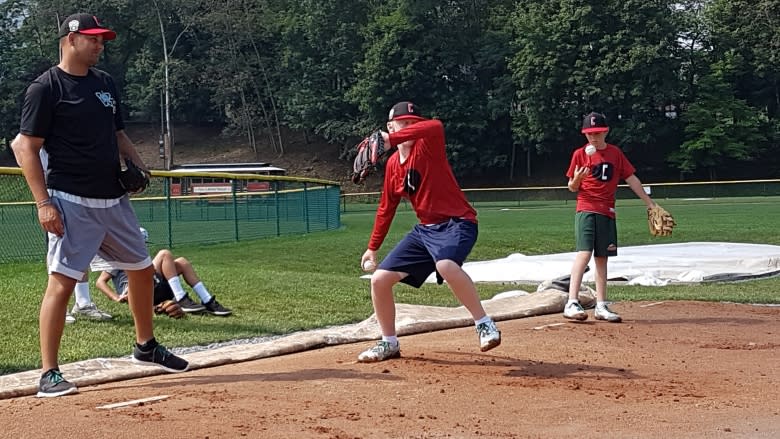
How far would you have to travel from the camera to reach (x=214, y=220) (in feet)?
71.1

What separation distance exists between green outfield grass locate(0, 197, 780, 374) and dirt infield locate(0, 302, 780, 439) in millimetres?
1645

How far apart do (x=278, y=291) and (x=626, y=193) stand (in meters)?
37.4

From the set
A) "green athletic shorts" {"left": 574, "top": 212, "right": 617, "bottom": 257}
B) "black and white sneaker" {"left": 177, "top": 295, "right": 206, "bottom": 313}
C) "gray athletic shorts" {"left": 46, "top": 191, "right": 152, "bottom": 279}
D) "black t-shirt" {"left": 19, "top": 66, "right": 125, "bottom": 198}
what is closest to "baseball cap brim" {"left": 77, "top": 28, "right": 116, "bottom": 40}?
"black t-shirt" {"left": 19, "top": 66, "right": 125, "bottom": 198}

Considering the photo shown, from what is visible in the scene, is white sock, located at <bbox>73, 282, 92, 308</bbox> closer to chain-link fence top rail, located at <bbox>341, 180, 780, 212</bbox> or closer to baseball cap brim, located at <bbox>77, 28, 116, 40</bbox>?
baseball cap brim, located at <bbox>77, 28, 116, 40</bbox>

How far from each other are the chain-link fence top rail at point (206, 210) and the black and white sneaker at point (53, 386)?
981 cm

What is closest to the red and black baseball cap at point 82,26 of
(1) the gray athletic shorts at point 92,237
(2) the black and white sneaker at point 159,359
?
Result: (1) the gray athletic shorts at point 92,237

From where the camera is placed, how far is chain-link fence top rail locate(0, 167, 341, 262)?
16.0 m

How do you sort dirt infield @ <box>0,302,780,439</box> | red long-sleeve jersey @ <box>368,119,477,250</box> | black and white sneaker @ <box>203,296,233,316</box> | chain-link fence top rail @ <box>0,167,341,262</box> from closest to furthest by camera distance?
1. dirt infield @ <box>0,302,780,439</box>
2. red long-sleeve jersey @ <box>368,119,477,250</box>
3. black and white sneaker @ <box>203,296,233,316</box>
4. chain-link fence top rail @ <box>0,167,341,262</box>

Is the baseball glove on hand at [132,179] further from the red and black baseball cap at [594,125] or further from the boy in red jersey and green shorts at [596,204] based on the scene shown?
the red and black baseball cap at [594,125]

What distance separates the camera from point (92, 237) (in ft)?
17.2

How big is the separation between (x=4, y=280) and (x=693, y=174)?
168 ft

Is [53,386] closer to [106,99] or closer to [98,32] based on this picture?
[106,99]

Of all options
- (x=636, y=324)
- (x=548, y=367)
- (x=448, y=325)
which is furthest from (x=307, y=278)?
(x=548, y=367)

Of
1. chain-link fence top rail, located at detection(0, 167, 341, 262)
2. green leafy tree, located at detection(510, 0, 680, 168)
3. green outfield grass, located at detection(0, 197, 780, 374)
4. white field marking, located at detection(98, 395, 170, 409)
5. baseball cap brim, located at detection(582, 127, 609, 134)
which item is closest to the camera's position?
white field marking, located at detection(98, 395, 170, 409)
